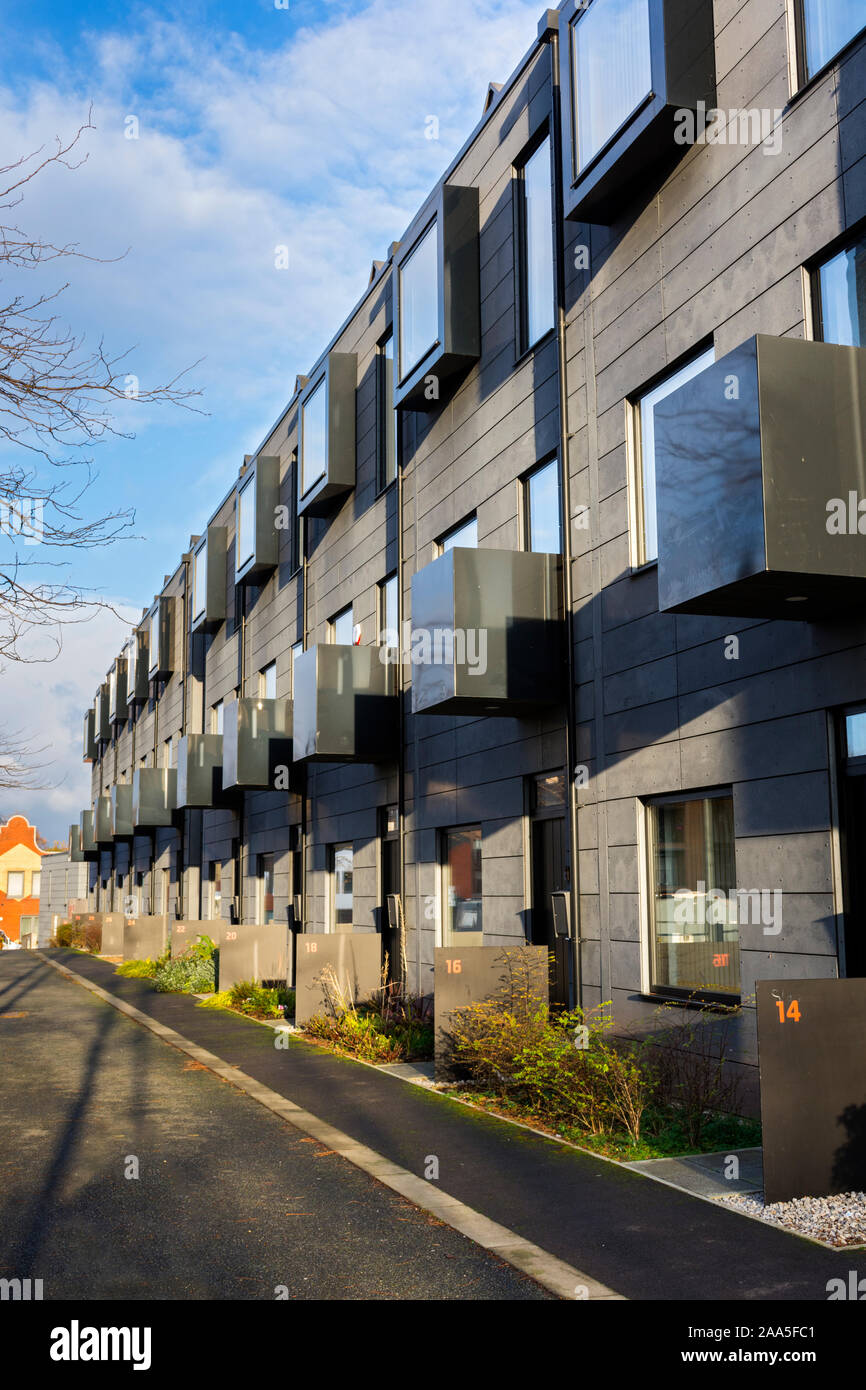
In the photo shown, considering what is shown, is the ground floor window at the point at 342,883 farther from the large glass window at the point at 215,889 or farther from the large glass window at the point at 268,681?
the large glass window at the point at 215,889

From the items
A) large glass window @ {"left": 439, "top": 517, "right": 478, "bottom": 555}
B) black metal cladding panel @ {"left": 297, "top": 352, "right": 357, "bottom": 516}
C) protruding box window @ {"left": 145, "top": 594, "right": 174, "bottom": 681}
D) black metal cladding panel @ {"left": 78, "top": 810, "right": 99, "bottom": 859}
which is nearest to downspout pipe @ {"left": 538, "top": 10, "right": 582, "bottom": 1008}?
large glass window @ {"left": 439, "top": 517, "right": 478, "bottom": 555}

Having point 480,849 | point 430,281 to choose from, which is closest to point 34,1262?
point 480,849

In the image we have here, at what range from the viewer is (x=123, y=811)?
132 feet

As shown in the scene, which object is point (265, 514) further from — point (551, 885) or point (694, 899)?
point (694, 899)

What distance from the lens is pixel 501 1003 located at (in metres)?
11.6

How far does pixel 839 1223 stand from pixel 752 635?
180 inches

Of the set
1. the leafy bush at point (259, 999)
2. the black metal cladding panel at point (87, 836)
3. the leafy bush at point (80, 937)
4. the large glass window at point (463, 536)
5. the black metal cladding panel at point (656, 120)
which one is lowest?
the leafy bush at point (80, 937)

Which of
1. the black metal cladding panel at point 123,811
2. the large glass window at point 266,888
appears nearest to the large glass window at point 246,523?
the large glass window at point 266,888

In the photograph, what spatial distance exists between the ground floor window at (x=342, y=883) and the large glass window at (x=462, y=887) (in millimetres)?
4256

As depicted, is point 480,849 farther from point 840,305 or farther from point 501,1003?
point 840,305

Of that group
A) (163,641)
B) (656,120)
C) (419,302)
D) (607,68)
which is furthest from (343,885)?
(163,641)

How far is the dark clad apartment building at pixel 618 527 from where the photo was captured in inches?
336

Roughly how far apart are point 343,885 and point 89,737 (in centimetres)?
4062

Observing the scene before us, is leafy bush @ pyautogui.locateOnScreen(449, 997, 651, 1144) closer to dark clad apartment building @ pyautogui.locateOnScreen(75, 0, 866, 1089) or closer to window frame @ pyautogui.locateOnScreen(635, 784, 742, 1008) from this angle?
window frame @ pyautogui.locateOnScreen(635, 784, 742, 1008)
